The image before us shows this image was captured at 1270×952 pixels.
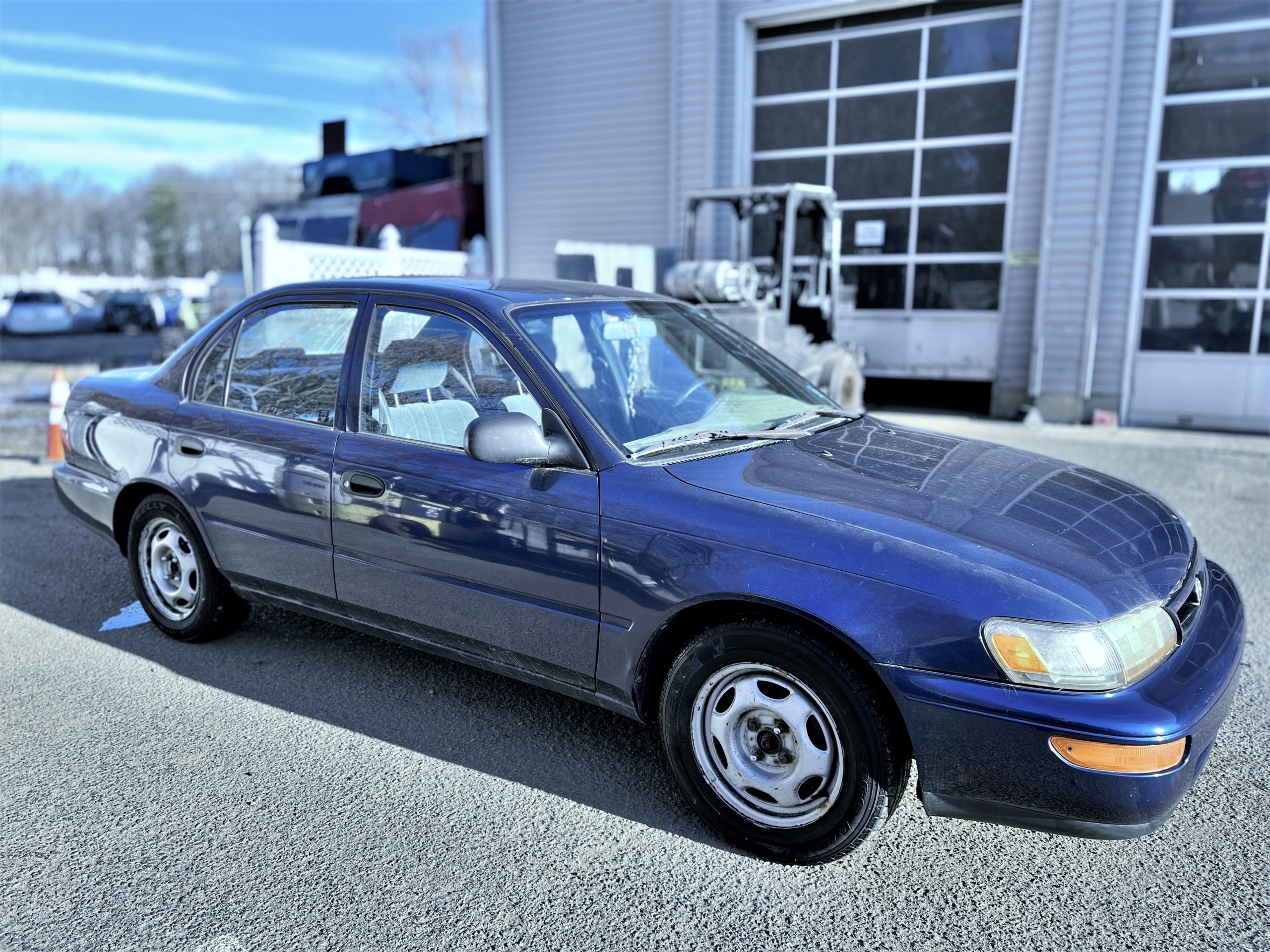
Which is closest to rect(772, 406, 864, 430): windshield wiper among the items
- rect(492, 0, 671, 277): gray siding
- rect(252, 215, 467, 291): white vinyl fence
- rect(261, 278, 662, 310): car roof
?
rect(261, 278, 662, 310): car roof

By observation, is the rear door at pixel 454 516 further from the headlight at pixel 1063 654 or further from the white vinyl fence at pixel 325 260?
the white vinyl fence at pixel 325 260

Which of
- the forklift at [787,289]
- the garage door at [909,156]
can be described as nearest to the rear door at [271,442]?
the forklift at [787,289]

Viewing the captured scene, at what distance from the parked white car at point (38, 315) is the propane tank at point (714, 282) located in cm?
2754

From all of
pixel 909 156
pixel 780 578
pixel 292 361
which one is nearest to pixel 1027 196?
pixel 909 156

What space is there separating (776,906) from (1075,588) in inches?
44.5

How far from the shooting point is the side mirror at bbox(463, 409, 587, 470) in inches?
115

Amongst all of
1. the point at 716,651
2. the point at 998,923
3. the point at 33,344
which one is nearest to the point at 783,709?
the point at 716,651

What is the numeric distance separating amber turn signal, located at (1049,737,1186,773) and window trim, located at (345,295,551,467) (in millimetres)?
1584

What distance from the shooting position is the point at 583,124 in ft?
45.5

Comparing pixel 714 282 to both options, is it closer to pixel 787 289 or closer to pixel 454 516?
pixel 787 289

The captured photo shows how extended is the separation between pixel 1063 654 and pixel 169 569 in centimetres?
371

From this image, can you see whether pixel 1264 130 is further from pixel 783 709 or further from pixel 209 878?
pixel 209 878

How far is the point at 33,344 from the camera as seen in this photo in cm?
2544

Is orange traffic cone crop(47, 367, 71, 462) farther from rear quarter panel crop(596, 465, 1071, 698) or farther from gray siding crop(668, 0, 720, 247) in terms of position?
gray siding crop(668, 0, 720, 247)
